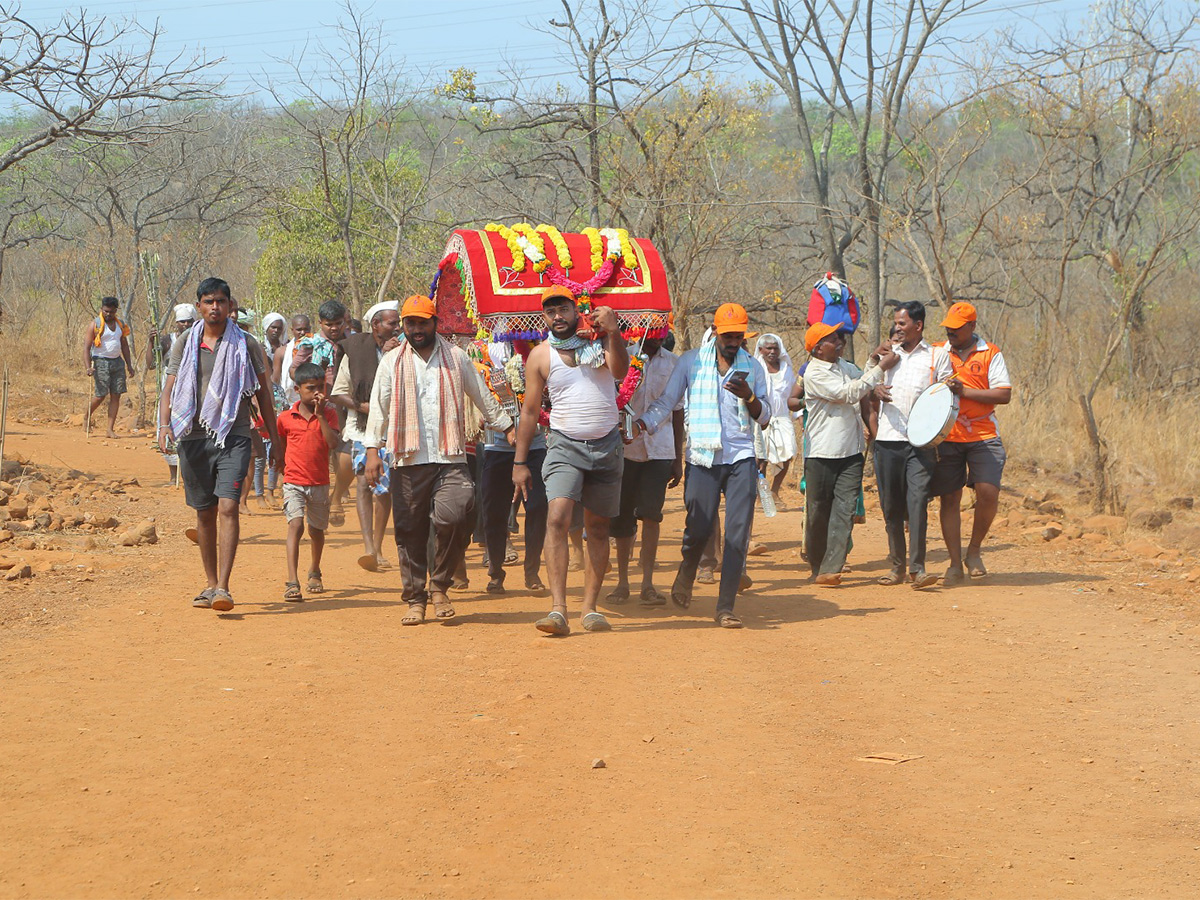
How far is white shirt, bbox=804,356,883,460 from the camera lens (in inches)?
352

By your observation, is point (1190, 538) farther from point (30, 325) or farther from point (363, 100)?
point (30, 325)

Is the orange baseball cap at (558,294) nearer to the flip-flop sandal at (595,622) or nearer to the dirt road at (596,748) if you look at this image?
the flip-flop sandal at (595,622)

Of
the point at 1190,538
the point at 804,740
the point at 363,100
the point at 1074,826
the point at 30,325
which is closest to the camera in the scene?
the point at 1074,826

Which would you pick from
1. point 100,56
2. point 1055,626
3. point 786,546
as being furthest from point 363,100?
point 1055,626

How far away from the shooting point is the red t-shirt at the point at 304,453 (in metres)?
8.96

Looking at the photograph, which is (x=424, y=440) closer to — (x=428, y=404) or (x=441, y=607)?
(x=428, y=404)

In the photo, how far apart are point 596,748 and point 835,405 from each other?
4.20 meters

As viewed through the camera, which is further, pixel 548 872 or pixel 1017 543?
pixel 1017 543

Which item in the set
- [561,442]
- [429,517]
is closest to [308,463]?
[429,517]

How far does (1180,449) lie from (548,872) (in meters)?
12.9

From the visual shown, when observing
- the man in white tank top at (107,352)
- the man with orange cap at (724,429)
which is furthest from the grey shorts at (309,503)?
the man in white tank top at (107,352)

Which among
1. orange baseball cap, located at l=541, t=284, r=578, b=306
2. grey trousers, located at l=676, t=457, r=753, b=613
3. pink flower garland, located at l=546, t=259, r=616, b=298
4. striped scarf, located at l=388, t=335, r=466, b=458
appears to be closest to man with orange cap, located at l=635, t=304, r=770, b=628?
grey trousers, located at l=676, t=457, r=753, b=613

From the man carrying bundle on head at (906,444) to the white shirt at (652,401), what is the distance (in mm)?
1539

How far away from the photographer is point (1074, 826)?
478cm
